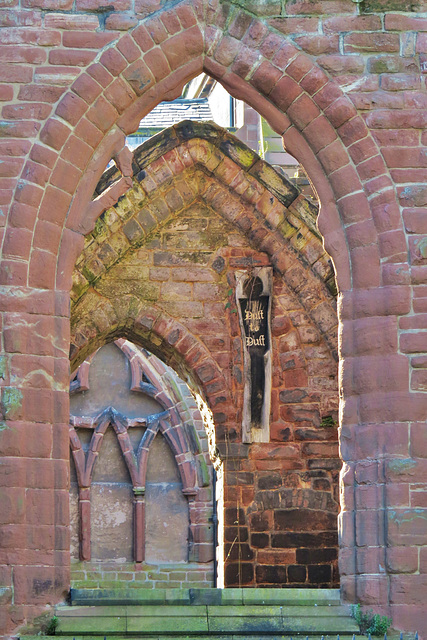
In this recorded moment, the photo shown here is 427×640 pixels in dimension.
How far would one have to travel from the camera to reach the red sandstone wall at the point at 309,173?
728 cm

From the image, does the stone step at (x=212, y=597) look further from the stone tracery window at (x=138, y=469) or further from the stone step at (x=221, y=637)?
the stone tracery window at (x=138, y=469)

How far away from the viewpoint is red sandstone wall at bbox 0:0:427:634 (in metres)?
7.28

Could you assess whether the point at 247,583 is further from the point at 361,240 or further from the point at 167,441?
the point at 167,441

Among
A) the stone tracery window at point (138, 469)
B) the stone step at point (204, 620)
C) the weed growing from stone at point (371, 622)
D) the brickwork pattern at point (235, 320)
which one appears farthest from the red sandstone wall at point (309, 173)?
the stone tracery window at point (138, 469)

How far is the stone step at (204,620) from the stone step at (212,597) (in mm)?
35

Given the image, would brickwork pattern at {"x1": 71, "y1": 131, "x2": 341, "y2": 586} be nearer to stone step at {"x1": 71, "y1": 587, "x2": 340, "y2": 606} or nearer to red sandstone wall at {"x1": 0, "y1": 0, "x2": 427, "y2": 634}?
red sandstone wall at {"x1": 0, "y1": 0, "x2": 427, "y2": 634}

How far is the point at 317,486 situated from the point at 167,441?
5.46 metres

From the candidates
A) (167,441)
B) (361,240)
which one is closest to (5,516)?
(361,240)

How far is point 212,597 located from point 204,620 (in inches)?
7.0

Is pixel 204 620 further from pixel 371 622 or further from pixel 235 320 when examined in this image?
pixel 235 320

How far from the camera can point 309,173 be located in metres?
7.85

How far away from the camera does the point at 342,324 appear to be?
25.2 ft

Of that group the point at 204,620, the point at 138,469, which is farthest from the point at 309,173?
the point at 138,469

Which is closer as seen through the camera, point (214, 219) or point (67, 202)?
point (67, 202)
